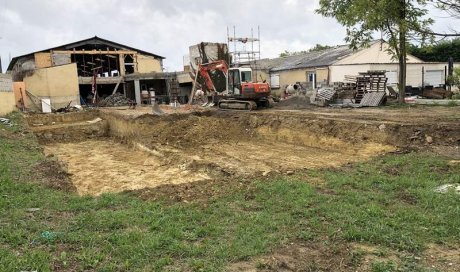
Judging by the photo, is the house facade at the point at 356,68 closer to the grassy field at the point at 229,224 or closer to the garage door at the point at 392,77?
the garage door at the point at 392,77

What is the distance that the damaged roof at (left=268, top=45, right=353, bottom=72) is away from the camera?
31.3 meters

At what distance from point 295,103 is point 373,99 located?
4541 millimetres

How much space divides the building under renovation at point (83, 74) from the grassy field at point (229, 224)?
24514mm

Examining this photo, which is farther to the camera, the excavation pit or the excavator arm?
the excavator arm

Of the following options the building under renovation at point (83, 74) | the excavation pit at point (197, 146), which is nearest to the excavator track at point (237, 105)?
the excavation pit at point (197, 146)

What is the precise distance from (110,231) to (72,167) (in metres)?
9.30

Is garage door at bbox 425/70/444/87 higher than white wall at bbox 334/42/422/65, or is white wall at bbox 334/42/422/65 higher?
white wall at bbox 334/42/422/65

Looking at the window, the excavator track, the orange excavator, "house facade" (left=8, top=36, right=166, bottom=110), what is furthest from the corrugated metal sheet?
"house facade" (left=8, top=36, right=166, bottom=110)

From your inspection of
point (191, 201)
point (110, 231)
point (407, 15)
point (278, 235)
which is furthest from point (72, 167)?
point (407, 15)

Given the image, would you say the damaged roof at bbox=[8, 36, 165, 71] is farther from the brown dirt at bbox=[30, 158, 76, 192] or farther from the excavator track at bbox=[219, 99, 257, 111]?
the brown dirt at bbox=[30, 158, 76, 192]

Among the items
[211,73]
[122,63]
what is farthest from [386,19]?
[122,63]

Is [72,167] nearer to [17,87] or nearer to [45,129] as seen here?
[45,129]

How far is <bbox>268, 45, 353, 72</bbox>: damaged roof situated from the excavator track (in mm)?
10026

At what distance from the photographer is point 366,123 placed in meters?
14.7
